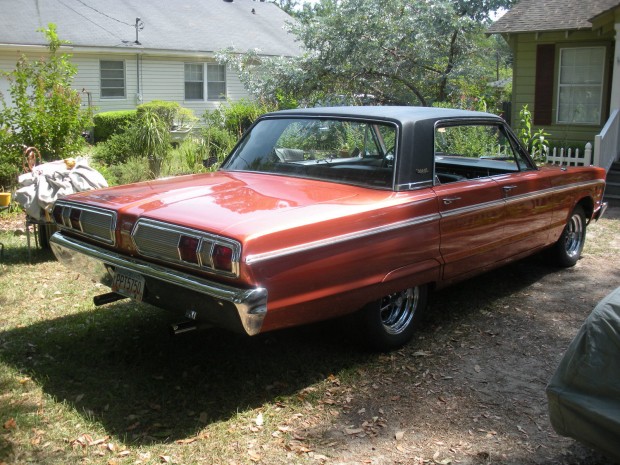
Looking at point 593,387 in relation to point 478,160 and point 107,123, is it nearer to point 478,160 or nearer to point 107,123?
point 478,160

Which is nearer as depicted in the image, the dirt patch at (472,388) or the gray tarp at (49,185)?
the dirt patch at (472,388)

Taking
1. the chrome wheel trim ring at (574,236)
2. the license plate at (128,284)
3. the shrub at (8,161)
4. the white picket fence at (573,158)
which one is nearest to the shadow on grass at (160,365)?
the license plate at (128,284)

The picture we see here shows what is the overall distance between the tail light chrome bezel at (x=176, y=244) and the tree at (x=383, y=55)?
12059 millimetres

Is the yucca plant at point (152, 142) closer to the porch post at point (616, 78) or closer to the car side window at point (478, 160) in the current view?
the car side window at point (478, 160)

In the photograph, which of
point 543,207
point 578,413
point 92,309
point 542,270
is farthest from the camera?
point 542,270

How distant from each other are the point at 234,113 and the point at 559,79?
716 cm

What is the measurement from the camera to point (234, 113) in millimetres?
15633

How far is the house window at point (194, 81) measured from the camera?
76.6 feet

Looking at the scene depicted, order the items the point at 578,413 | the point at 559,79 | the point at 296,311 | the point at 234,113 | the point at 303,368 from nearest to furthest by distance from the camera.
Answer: the point at 578,413, the point at 296,311, the point at 303,368, the point at 559,79, the point at 234,113

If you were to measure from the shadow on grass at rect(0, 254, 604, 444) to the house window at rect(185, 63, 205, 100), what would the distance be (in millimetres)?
18781

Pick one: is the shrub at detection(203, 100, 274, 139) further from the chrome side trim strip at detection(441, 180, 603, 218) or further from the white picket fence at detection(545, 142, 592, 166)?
the chrome side trim strip at detection(441, 180, 603, 218)

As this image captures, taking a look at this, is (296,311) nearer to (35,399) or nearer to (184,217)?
(184,217)

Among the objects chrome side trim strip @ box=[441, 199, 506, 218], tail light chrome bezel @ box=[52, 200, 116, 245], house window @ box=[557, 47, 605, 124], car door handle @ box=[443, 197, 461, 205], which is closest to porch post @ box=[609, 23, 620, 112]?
house window @ box=[557, 47, 605, 124]

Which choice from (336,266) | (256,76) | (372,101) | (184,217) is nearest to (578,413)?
(336,266)
